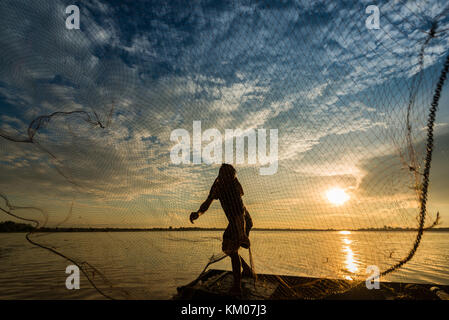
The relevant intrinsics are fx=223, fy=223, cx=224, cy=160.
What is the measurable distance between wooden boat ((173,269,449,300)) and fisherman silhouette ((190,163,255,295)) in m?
0.62

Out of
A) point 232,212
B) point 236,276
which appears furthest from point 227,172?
point 236,276

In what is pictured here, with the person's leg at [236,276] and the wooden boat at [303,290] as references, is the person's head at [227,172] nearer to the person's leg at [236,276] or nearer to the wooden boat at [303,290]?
the person's leg at [236,276]

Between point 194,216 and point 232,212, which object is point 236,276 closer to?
point 232,212

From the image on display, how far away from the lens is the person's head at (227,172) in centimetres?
469

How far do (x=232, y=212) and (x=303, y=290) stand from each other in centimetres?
296

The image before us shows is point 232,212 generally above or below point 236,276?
above

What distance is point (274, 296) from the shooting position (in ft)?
15.1

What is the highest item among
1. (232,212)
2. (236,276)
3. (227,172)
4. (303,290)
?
(227,172)

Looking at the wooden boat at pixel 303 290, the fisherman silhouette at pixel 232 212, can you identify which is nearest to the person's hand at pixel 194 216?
the fisherman silhouette at pixel 232 212

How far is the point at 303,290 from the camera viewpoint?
5.52 metres
